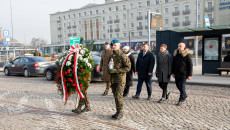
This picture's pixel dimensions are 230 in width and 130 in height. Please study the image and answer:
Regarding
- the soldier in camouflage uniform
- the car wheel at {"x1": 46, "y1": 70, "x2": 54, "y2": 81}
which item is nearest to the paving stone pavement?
the soldier in camouflage uniform

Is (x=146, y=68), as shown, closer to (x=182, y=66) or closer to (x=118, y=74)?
(x=182, y=66)

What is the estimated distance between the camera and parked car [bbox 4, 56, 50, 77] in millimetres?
16047

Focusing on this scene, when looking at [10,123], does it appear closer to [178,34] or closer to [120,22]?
[178,34]

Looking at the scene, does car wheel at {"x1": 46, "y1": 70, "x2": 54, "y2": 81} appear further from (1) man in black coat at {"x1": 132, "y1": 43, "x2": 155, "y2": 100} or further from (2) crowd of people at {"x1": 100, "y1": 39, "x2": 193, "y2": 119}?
(1) man in black coat at {"x1": 132, "y1": 43, "x2": 155, "y2": 100}

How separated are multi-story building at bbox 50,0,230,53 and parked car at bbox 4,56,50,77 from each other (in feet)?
120

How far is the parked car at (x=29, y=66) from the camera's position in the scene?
1605cm

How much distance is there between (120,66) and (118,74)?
202 mm

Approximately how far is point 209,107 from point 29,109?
510cm

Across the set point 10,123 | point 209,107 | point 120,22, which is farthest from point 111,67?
point 120,22

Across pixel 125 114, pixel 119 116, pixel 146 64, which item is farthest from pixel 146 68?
pixel 119 116

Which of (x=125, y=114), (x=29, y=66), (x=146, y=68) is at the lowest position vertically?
(x=125, y=114)

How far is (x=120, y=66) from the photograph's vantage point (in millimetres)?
5750

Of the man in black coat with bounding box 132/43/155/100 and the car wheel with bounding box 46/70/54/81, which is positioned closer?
the man in black coat with bounding box 132/43/155/100

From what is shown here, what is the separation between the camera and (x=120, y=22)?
251ft
